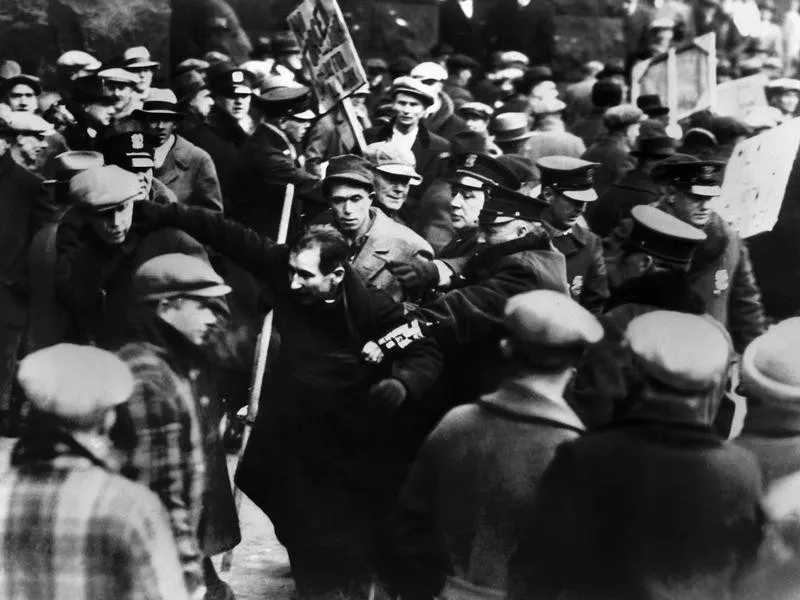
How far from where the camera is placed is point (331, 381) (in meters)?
6.52

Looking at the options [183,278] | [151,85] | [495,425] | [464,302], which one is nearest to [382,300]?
[464,302]

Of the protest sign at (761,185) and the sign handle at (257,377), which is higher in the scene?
the protest sign at (761,185)

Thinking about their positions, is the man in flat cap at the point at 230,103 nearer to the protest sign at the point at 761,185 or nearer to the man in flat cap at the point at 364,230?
the man in flat cap at the point at 364,230

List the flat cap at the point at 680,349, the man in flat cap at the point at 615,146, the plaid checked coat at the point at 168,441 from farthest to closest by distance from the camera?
the man in flat cap at the point at 615,146
the plaid checked coat at the point at 168,441
the flat cap at the point at 680,349

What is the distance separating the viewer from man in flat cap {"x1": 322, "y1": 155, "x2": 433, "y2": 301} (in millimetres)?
6766

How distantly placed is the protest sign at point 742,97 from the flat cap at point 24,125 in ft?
15.2

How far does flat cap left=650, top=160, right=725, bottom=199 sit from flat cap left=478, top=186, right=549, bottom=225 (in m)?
0.78

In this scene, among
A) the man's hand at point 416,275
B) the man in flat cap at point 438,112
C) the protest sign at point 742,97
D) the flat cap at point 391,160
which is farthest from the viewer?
the protest sign at point 742,97

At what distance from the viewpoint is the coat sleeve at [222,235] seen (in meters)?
6.52

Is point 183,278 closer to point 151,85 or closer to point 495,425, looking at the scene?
point 495,425

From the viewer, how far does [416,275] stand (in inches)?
267

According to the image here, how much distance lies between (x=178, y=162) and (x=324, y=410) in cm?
162

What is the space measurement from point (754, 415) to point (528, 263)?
116cm

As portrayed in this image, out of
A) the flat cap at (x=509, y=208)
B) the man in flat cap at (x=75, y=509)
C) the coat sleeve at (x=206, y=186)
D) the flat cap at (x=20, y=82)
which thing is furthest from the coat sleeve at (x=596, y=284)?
the flat cap at (x=20, y=82)
